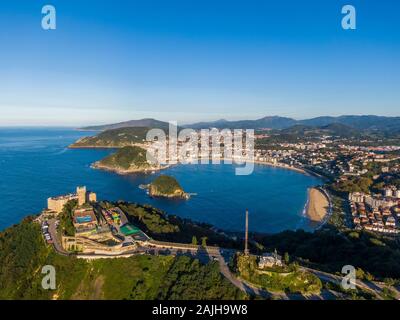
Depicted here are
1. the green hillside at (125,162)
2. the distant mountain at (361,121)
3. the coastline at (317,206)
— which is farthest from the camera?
the distant mountain at (361,121)

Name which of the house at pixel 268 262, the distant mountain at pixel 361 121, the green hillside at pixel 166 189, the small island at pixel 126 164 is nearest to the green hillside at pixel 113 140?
the small island at pixel 126 164

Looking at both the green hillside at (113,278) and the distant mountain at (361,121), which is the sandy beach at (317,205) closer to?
the green hillside at (113,278)

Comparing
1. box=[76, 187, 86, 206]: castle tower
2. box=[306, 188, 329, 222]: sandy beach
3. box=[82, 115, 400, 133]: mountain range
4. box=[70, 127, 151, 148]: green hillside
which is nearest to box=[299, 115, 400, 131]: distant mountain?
box=[82, 115, 400, 133]: mountain range

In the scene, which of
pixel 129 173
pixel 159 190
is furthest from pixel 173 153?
pixel 159 190

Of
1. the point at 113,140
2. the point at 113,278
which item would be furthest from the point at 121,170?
the point at 113,278

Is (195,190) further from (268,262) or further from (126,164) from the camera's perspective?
(268,262)
